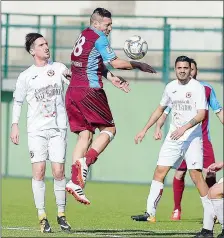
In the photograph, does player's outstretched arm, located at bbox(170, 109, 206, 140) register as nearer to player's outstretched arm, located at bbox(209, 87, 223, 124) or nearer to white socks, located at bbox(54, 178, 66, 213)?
player's outstretched arm, located at bbox(209, 87, 223, 124)

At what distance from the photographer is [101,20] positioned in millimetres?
13812

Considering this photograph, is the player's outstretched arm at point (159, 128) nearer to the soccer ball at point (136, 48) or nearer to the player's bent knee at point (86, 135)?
the soccer ball at point (136, 48)

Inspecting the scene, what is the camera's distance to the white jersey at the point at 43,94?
1377 cm

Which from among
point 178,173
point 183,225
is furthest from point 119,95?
point 183,225

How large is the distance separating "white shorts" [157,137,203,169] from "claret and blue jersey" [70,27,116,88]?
1.87 metres

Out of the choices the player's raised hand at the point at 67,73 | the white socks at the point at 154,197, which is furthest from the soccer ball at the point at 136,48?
the white socks at the point at 154,197

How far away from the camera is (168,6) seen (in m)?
34.4

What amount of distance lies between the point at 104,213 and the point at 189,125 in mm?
3735

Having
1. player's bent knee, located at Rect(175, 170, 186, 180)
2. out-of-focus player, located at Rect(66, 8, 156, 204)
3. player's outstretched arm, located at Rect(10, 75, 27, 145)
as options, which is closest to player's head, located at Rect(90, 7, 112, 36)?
out-of-focus player, located at Rect(66, 8, 156, 204)

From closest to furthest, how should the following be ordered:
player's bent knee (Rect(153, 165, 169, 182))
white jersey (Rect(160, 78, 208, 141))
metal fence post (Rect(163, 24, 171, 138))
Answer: white jersey (Rect(160, 78, 208, 141)) → player's bent knee (Rect(153, 165, 169, 182)) → metal fence post (Rect(163, 24, 171, 138))

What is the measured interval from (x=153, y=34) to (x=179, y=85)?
10.8m

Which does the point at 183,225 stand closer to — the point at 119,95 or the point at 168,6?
the point at 119,95

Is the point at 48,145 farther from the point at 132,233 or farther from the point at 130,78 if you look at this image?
the point at 130,78

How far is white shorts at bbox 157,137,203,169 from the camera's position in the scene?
15.2 m
